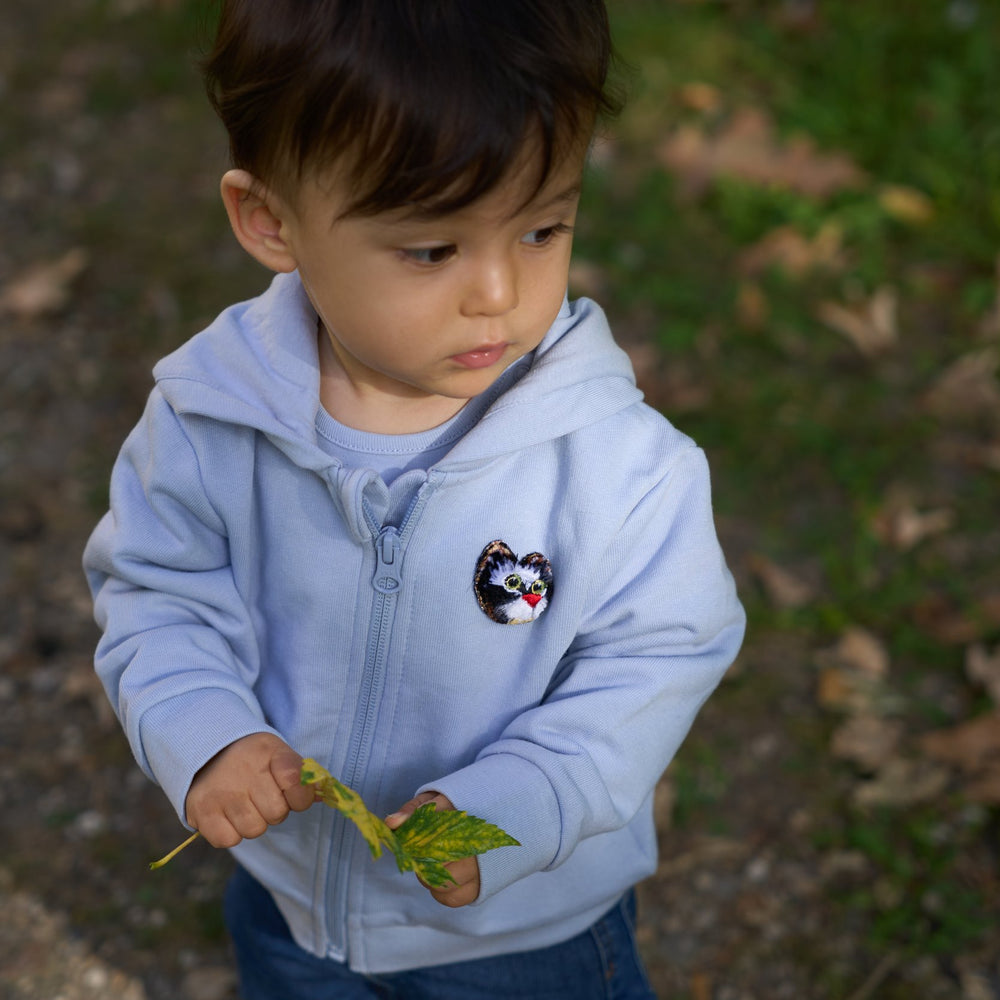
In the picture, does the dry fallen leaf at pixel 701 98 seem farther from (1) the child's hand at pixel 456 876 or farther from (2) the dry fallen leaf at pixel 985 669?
(1) the child's hand at pixel 456 876

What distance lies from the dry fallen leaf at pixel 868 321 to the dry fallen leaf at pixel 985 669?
1.05 metres

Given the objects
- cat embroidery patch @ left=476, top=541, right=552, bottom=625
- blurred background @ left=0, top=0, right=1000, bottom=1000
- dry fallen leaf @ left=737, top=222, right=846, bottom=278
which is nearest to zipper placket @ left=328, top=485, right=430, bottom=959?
cat embroidery patch @ left=476, top=541, right=552, bottom=625

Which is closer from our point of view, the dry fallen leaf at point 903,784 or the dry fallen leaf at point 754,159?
the dry fallen leaf at point 903,784

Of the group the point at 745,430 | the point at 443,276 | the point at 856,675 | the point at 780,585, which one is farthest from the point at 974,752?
the point at 443,276

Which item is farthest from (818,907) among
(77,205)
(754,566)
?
(77,205)

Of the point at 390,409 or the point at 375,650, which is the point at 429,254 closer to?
the point at 390,409

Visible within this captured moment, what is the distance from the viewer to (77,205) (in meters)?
4.17

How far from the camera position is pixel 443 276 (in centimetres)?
152

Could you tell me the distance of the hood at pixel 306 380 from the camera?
5.50ft

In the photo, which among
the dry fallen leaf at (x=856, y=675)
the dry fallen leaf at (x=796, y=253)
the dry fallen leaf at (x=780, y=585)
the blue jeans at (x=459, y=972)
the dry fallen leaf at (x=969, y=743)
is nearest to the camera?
the blue jeans at (x=459, y=972)

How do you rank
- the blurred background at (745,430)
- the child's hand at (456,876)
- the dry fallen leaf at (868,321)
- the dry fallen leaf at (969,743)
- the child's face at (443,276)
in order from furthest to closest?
the dry fallen leaf at (868,321), the dry fallen leaf at (969,743), the blurred background at (745,430), the child's hand at (456,876), the child's face at (443,276)

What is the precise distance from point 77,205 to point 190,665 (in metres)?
2.87

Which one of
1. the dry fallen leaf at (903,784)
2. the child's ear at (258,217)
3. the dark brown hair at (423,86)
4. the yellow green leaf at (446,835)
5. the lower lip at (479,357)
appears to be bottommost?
the dry fallen leaf at (903,784)

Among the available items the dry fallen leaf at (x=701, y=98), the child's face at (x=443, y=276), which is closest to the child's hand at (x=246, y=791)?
the child's face at (x=443, y=276)
